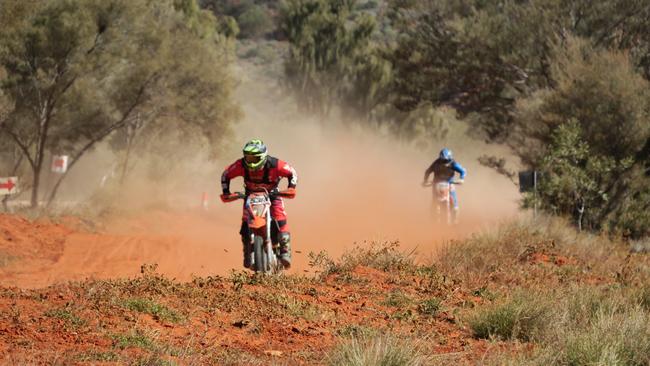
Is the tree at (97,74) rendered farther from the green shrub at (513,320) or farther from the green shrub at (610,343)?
the green shrub at (610,343)

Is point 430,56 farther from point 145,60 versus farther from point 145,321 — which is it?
point 145,321

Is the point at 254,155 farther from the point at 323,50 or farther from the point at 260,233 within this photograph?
the point at 323,50

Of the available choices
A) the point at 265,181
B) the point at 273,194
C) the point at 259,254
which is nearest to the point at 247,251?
the point at 259,254

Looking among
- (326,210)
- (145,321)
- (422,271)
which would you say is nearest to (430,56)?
(326,210)

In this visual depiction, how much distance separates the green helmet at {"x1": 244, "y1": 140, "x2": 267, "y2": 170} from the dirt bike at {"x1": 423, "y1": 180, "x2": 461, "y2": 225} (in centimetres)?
831

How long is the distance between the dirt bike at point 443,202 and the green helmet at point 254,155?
27.3 feet

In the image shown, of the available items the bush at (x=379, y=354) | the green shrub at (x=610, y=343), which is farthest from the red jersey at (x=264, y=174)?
the bush at (x=379, y=354)

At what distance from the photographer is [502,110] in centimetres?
4044

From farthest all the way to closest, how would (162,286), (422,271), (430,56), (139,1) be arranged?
(430,56) < (139,1) < (422,271) < (162,286)

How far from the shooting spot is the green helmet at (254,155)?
1134 cm

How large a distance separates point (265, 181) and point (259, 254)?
38.0 inches

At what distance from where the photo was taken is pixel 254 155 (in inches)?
448

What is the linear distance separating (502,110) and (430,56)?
3.95 meters

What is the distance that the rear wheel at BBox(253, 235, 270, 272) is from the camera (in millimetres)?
11242
